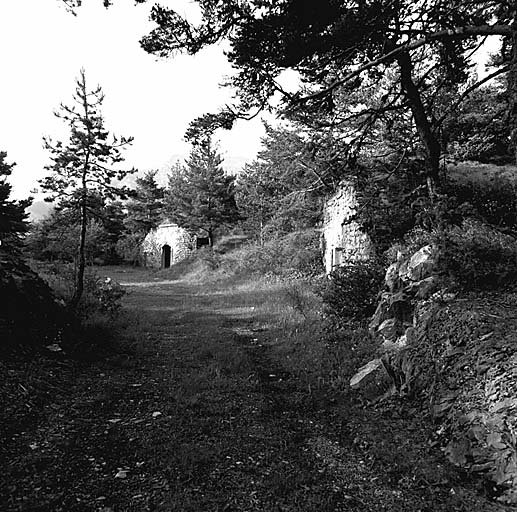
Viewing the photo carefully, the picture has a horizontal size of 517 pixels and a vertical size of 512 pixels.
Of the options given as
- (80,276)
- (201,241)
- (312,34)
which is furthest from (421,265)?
A: (201,241)

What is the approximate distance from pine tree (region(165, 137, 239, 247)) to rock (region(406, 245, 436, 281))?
2168 centimetres

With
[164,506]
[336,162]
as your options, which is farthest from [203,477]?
[336,162]

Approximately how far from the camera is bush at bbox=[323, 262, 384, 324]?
27.6 ft

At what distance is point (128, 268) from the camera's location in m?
34.0

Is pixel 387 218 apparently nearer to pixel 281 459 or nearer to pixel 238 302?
pixel 238 302

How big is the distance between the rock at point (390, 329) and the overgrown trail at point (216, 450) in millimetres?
1576

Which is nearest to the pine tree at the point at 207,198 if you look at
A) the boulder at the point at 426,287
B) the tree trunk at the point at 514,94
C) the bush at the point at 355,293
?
the bush at the point at 355,293

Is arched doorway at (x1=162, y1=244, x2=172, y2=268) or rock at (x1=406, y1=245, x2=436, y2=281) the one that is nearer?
rock at (x1=406, y1=245, x2=436, y2=281)

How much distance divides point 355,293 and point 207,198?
20.7 meters

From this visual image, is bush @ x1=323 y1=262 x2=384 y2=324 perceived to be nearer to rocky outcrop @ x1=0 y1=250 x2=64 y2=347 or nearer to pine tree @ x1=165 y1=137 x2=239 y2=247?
rocky outcrop @ x1=0 y1=250 x2=64 y2=347

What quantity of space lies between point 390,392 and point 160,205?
116 feet

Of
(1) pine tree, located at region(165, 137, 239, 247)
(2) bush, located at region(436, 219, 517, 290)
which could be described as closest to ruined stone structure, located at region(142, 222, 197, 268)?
(1) pine tree, located at region(165, 137, 239, 247)

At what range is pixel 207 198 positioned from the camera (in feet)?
91.4

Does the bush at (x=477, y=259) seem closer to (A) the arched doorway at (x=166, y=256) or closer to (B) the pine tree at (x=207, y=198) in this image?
(B) the pine tree at (x=207, y=198)
